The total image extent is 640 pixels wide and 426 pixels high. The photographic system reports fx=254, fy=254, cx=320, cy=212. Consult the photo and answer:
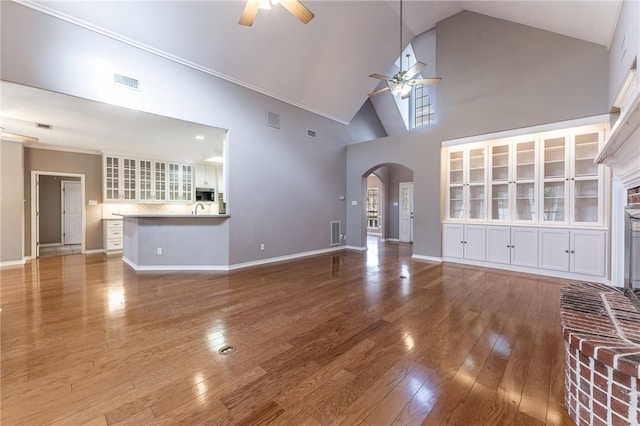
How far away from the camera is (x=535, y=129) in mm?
4539

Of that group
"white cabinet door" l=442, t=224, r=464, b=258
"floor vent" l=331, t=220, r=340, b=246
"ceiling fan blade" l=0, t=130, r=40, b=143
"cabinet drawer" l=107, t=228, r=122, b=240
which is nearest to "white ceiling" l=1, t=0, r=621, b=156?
"ceiling fan blade" l=0, t=130, r=40, b=143

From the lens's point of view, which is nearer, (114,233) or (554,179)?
(554,179)

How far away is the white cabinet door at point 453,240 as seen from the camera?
17.8ft

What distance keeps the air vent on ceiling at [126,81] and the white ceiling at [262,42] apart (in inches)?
14.5

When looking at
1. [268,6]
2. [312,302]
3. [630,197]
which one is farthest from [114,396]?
[630,197]

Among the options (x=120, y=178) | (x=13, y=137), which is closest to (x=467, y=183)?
(x=120, y=178)

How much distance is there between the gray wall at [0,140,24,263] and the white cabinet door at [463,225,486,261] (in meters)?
9.43

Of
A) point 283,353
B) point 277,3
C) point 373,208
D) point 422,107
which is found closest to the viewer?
point 283,353

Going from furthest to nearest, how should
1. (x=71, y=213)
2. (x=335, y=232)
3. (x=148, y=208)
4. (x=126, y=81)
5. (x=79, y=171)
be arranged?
(x=71, y=213) → (x=148, y=208) → (x=335, y=232) → (x=79, y=171) → (x=126, y=81)

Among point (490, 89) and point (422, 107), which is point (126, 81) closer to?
point (490, 89)

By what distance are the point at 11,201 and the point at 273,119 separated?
18.8ft

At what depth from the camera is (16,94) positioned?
3334mm

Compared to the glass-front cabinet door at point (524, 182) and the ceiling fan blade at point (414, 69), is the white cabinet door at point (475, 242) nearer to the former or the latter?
the glass-front cabinet door at point (524, 182)

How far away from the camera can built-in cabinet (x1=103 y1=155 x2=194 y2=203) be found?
23.0 feet
